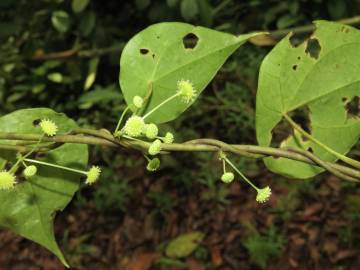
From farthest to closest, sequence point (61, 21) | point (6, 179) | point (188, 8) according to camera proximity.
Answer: point (61, 21), point (188, 8), point (6, 179)

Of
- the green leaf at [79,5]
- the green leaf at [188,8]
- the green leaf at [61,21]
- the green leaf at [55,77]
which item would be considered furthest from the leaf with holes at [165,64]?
the green leaf at [55,77]

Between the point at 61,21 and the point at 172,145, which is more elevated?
the point at 61,21

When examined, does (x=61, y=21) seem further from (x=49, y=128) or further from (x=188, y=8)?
(x=49, y=128)

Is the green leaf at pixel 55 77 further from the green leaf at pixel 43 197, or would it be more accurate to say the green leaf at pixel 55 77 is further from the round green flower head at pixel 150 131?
the round green flower head at pixel 150 131

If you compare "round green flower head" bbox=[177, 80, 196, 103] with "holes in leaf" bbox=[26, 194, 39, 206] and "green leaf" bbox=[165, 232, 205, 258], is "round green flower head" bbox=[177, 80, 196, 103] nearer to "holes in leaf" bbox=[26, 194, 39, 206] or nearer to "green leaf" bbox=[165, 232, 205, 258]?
"holes in leaf" bbox=[26, 194, 39, 206]

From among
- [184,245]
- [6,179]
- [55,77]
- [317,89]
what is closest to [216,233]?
[184,245]

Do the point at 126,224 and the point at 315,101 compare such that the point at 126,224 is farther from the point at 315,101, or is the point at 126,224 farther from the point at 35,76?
the point at 315,101
